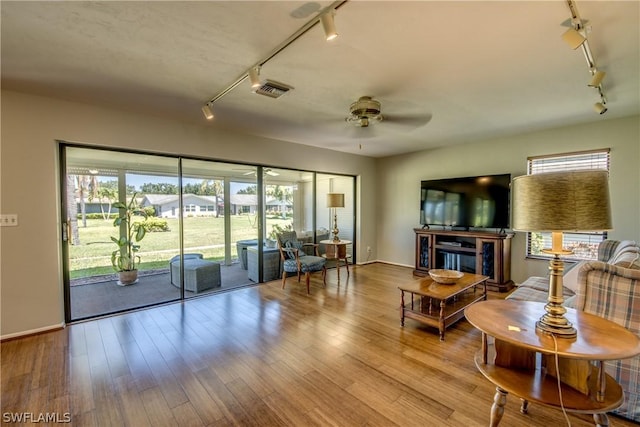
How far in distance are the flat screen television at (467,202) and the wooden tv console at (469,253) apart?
0.24 metres

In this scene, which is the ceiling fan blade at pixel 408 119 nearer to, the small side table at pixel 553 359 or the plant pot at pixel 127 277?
the small side table at pixel 553 359

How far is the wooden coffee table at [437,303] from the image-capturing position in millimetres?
2846

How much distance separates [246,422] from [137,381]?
40.5 inches

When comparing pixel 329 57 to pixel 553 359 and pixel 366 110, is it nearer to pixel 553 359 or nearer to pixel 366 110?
pixel 366 110

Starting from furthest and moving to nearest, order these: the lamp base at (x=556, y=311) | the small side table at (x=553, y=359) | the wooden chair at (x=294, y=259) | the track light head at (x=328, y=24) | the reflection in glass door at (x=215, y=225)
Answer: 1. the wooden chair at (x=294, y=259)
2. the reflection in glass door at (x=215, y=225)
3. the track light head at (x=328, y=24)
4. the lamp base at (x=556, y=311)
5. the small side table at (x=553, y=359)

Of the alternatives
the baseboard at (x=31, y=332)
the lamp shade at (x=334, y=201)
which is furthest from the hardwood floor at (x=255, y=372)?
the lamp shade at (x=334, y=201)

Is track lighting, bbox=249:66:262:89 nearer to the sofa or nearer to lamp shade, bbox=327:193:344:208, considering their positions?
the sofa

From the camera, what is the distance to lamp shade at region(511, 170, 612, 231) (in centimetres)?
123

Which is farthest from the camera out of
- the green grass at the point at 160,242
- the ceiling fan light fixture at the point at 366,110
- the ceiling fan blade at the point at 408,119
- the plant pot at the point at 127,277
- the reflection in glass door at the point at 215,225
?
the reflection in glass door at the point at 215,225

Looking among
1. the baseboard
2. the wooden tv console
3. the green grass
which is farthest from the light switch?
the wooden tv console

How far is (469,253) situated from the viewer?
4844mm

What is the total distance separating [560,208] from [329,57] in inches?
74.8

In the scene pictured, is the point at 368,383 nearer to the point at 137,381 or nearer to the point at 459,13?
Result: the point at 137,381

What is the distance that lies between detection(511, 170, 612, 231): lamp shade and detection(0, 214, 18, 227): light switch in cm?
444
